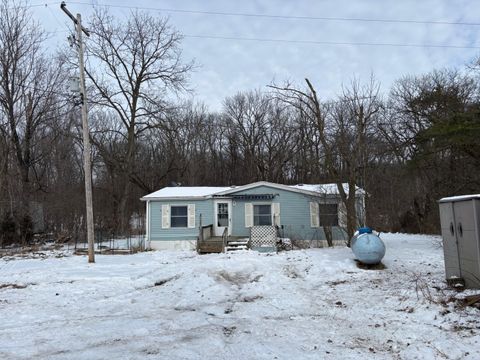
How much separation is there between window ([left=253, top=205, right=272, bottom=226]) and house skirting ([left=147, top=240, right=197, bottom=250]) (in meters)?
3.54

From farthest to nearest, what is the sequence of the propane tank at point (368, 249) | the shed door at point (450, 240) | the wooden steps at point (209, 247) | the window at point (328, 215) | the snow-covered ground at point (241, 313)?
the window at point (328, 215), the wooden steps at point (209, 247), the propane tank at point (368, 249), the shed door at point (450, 240), the snow-covered ground at point (241, 313)

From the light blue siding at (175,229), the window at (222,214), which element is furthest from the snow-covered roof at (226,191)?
the window at (222,214)

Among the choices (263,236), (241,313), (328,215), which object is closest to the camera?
(241,313)

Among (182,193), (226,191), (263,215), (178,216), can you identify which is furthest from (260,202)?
(178,216)

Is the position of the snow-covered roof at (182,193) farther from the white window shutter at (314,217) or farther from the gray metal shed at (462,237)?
the gray metal shed at (462,237)

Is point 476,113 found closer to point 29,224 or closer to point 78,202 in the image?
point 29,224

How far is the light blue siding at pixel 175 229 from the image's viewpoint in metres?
21.6

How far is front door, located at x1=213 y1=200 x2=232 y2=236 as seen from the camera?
21.6m

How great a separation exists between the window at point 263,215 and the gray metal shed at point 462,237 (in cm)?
1339

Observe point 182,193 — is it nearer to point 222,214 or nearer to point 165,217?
point 165,217

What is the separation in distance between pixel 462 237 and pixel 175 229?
16287 millimetres

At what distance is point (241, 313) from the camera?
6965 millimetres

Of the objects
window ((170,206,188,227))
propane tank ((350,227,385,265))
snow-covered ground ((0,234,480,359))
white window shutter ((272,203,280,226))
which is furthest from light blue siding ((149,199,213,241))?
propane tank ((350,227,385,265))

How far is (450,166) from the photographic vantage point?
16.9 m
